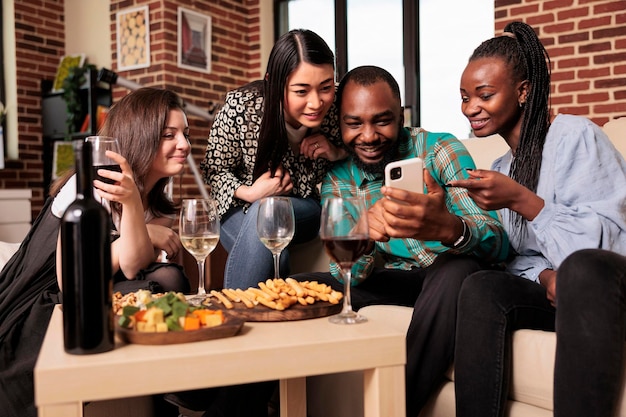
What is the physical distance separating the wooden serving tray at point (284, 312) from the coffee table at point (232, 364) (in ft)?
0.10

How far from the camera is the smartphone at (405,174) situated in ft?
3.98

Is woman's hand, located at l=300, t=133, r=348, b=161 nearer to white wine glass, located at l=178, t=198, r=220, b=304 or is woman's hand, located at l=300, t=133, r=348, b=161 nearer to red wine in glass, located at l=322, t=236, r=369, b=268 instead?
white wine glass, located at l=178, t=198, r=220, b=304

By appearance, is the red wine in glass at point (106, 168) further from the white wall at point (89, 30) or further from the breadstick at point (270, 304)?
the white wall at point (89, 30)

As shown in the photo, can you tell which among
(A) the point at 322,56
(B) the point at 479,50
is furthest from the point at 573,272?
(A) the point at 322,56

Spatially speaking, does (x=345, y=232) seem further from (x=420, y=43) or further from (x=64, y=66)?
(x=64, y=66)

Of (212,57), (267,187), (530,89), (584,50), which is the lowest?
(267,187)

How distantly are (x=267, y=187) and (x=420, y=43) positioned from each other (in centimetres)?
322

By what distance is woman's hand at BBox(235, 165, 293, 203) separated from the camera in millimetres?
1883

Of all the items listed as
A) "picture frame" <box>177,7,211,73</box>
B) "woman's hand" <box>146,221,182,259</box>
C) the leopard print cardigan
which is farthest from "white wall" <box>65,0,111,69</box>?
"woman's hand" <box>146,221,182,259</box>

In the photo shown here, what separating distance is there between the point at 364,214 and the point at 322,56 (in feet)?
3.09

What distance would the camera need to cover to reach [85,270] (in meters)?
0.83

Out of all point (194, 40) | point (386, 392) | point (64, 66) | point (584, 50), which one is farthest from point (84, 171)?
point (64, 66)

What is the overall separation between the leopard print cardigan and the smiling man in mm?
77

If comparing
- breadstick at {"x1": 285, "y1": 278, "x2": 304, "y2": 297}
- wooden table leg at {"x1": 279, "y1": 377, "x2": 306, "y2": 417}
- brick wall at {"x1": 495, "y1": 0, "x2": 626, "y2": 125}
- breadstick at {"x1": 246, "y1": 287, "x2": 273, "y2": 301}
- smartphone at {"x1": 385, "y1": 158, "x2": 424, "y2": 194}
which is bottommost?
wooden table leg at {"x1": 279, "y1": 377, "x2": 306, "y2": 417}
